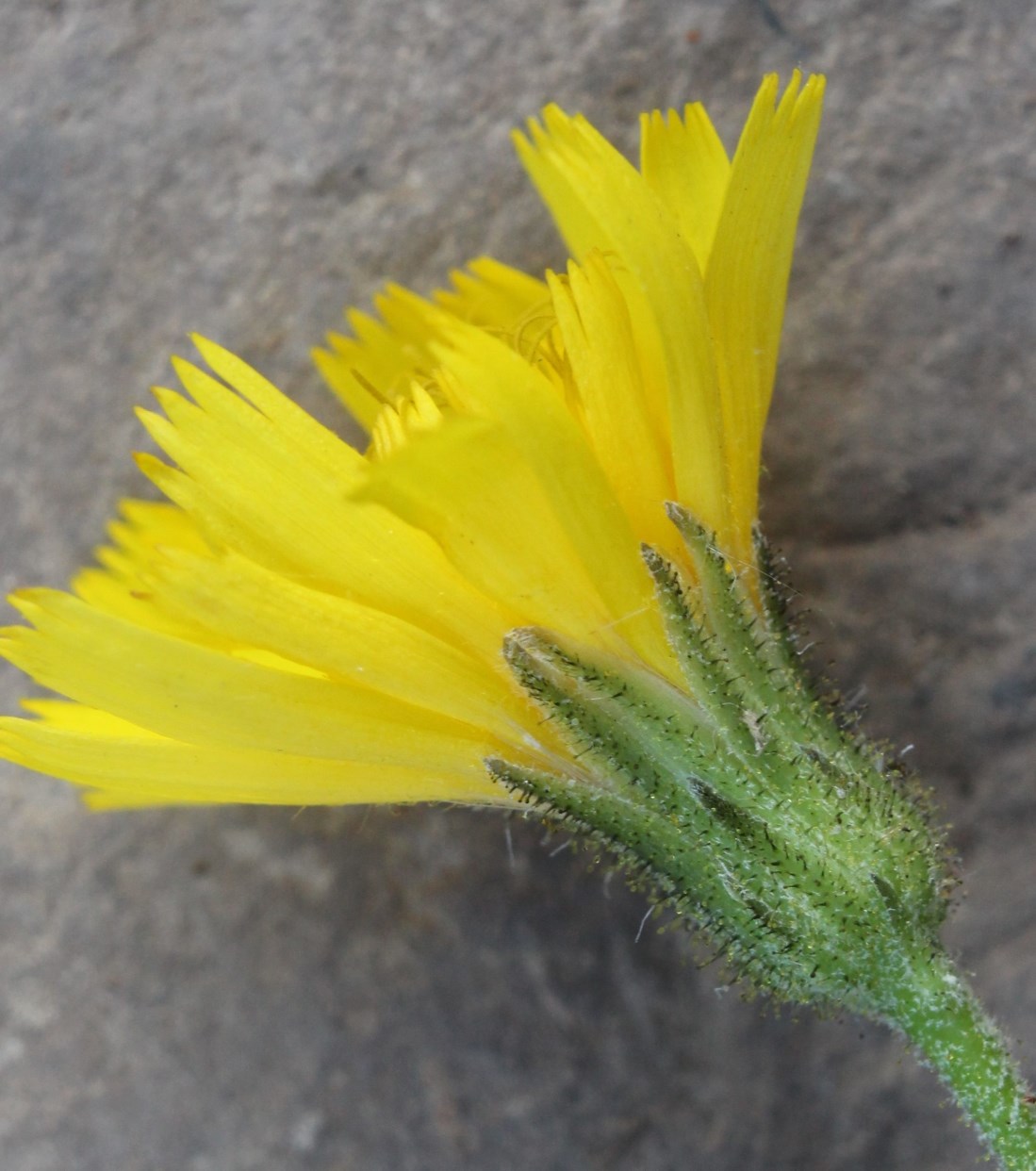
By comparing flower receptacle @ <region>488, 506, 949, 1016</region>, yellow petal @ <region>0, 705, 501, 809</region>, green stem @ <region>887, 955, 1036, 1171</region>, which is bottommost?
green stem @ <region>887, 955, 1036, 1171</region>

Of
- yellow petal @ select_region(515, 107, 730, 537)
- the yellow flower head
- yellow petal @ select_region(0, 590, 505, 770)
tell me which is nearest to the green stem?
the yellow flower head

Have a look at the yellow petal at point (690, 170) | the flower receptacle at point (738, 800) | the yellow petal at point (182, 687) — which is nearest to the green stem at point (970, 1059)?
the flower receptacle at point (738, 800)

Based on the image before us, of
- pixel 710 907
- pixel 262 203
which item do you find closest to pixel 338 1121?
pixel 710 907

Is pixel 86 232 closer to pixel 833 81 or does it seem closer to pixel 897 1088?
pixel 833 81

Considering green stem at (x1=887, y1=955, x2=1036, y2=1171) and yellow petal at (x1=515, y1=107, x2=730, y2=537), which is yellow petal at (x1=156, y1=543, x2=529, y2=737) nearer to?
yellow petal at (x1=515, y1=107, x2=730, y2=537)

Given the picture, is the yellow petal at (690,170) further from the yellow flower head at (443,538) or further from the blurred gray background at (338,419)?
the blurred gray background at (338,419)
